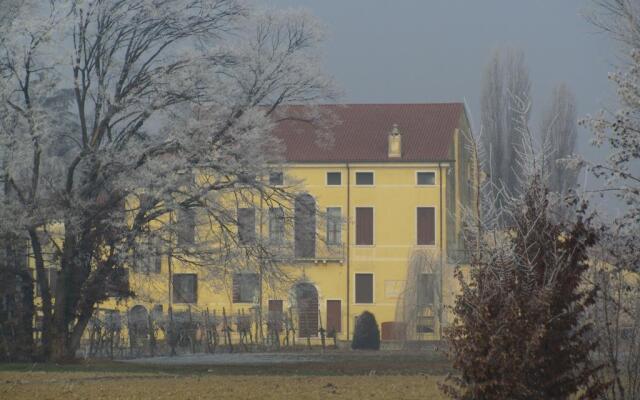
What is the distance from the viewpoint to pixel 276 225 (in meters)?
34.5

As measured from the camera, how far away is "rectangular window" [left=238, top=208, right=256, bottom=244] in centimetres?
3284

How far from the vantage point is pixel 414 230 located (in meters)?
71.6

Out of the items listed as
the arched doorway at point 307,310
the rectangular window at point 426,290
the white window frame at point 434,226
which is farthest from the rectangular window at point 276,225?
the white window frame at point 434,226

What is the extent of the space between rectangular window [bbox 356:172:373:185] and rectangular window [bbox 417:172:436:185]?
2757mm

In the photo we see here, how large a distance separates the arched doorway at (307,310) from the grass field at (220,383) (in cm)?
2794

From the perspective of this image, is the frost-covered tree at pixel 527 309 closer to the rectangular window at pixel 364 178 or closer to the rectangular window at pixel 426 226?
the rectangular window at pixel 426 226

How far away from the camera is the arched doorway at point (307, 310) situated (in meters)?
60.8

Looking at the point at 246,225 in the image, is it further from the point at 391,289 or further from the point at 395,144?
the point at 395,144

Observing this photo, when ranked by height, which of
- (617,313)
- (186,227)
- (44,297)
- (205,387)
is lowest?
(205,387)

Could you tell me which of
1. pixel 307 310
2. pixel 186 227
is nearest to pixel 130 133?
pixel 186 227

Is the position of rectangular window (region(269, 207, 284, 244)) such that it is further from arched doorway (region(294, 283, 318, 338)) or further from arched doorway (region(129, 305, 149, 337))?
arched doorway (region(294, 283, 318, 338))

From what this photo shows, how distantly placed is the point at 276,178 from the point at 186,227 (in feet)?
9.54

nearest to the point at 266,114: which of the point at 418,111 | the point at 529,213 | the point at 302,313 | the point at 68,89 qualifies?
the point at 68,89

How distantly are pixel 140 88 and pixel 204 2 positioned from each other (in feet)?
9.83
